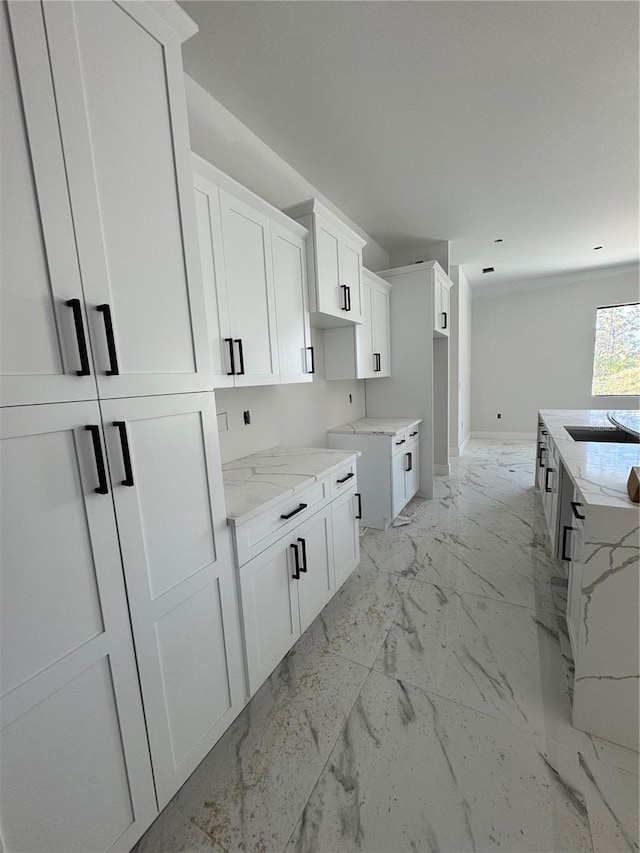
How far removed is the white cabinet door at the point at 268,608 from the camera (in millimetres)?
1435

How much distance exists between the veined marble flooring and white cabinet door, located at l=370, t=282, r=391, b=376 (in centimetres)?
219

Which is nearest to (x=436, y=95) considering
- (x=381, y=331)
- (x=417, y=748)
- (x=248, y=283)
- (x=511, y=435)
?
(x=248, y=283)

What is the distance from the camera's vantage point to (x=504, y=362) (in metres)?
7.05

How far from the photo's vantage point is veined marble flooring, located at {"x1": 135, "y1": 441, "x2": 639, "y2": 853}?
1118 millimetres

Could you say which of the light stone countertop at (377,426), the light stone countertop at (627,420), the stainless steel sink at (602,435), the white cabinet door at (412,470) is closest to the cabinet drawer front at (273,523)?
the light stone countertop at (377,426)

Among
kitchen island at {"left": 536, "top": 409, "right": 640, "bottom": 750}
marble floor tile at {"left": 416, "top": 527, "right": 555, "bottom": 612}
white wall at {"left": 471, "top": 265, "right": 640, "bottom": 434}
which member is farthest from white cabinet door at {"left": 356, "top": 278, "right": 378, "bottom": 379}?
white wall at {"left": 471, "top": 265, "right": 640, "bottom": 434}

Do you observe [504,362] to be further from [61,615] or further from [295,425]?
[61,615]

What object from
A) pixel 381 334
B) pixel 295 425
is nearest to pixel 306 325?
pixel 295 425

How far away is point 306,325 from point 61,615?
188cm

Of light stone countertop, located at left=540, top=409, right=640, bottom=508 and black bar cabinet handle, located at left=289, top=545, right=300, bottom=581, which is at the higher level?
light stone countertop, located at left=540, top=409, right=640, bottom=508

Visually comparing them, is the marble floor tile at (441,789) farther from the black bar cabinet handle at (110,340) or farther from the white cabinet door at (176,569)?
the black bar cabinet handle at (110,340)

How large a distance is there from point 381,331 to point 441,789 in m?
3.33

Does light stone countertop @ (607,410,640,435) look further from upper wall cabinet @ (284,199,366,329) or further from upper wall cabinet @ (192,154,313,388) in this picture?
upper wall cabinet @ (192,154,313,388)

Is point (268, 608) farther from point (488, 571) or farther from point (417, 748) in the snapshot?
point (488, 571)
